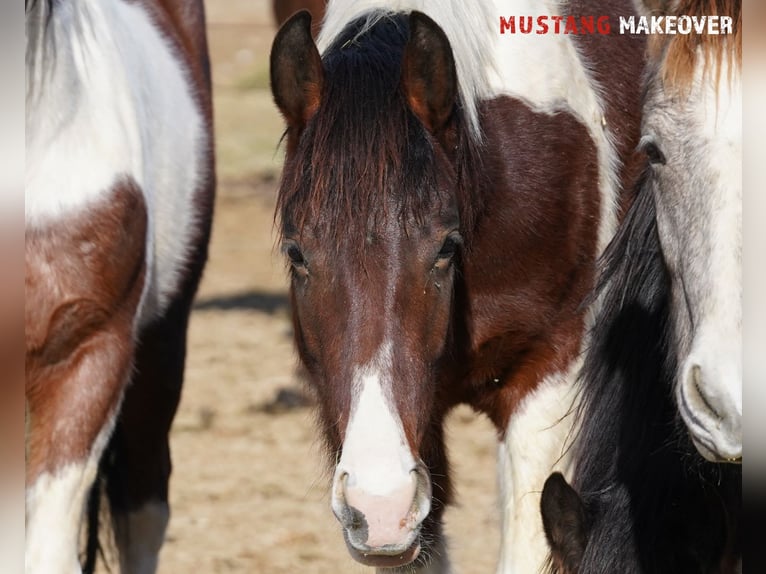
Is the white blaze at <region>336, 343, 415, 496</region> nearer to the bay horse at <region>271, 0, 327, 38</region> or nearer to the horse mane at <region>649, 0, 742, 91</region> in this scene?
the horse mane at <region>649, 0, 742, 91</region>

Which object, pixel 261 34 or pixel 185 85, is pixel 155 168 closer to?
pixel 185 85

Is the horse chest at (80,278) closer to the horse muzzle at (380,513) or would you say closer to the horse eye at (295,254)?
the horse eye at (295,254)

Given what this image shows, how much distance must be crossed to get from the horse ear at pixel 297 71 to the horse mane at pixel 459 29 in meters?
0.18

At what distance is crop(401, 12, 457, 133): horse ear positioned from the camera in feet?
7.85

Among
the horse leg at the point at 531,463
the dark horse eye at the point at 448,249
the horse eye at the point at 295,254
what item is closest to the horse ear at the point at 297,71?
the horse eye at the point at 295,254

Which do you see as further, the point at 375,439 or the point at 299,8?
the point at 299,8

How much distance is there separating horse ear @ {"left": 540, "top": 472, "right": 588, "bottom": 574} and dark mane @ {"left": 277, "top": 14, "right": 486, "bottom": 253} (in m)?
0.62

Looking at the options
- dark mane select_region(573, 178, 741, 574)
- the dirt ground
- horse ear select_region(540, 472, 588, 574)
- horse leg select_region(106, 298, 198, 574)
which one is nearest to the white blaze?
horse ear select_region(540, 472, 588, 574)

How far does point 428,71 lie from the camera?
242 cm

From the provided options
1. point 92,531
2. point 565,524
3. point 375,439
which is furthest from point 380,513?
point 92,531

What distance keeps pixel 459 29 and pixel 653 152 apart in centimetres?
73

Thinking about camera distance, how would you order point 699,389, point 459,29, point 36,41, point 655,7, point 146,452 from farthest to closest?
point 146,452, point 459,29, point 36,41, point 655,7, point 699,389

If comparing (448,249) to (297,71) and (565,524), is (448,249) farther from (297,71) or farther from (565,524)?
(565,524)

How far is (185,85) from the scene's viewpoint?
11.7ft
